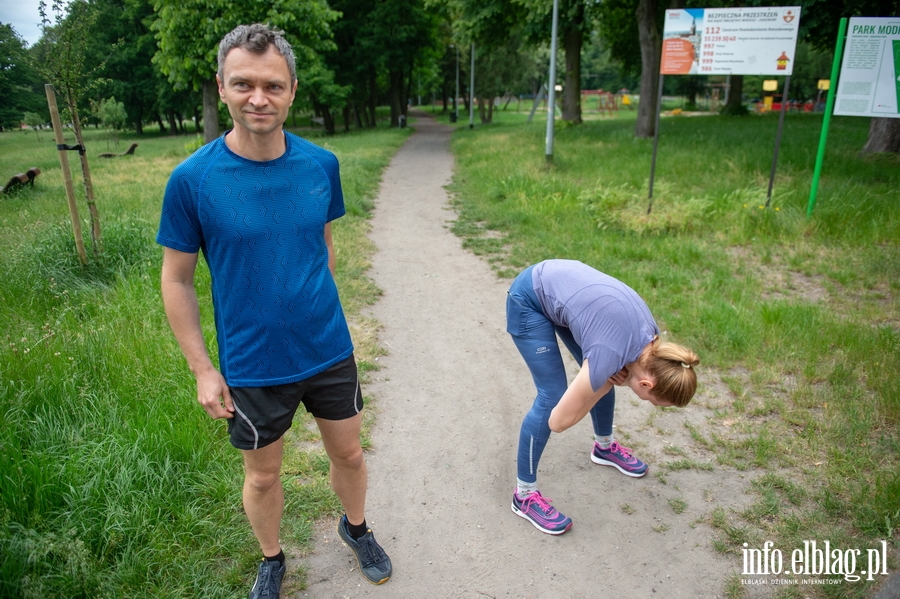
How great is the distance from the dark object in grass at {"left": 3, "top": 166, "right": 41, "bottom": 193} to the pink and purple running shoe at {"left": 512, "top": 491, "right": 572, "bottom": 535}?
9.83 metres

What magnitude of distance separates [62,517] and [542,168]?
37.0 feet

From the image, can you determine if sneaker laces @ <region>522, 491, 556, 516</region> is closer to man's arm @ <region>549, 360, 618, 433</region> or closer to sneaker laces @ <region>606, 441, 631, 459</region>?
sneaker laces @ <region>606, 441, 631, 459</region>

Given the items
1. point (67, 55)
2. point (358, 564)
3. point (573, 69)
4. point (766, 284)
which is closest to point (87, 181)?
point (67, 55)

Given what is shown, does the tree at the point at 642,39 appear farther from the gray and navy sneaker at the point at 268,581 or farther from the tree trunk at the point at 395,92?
the tree trunk at the point at 395,92

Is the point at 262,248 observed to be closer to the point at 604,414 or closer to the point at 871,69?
the point at 604,414

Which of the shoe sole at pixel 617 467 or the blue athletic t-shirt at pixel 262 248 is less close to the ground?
the blue athletic t-shirt at pixel 262 248

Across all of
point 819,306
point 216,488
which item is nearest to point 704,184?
point 819,306

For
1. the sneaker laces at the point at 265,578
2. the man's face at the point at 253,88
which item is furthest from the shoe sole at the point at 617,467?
the man's face at the point at 253,88

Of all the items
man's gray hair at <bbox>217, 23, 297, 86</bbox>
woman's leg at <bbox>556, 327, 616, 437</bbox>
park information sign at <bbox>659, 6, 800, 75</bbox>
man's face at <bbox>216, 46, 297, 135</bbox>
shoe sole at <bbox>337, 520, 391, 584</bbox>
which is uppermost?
park information sign at <bbox>659, 6, 800, 75</bbox>

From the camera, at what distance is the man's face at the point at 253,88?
6.69ft

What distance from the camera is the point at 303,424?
13.1 feet

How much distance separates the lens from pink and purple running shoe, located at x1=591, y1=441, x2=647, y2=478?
3578 mm

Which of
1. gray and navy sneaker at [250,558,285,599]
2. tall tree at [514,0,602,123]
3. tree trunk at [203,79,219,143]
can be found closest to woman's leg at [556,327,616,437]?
gray and navy sneaker at [250,558,285,599]

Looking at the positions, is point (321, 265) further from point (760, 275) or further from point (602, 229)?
point (602, 229)
